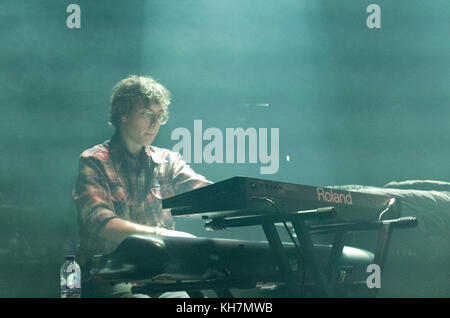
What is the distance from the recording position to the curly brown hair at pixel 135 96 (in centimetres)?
273

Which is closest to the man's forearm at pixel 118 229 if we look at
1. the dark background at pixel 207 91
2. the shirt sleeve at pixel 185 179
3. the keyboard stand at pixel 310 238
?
the keyboard stand at pixel 310 238

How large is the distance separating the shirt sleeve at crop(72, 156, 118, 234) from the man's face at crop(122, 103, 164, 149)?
246mm

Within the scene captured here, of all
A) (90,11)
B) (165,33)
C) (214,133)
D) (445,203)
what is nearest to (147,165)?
(214,133)

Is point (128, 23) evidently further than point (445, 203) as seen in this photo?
Yes

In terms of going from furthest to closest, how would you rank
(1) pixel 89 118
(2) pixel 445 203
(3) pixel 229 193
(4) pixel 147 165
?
(1) pixel 89 118 → (2) pixel 445 203 → (4) pixel 147 165 → (3) pixel 229 193

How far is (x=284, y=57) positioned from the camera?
3191 millimetres

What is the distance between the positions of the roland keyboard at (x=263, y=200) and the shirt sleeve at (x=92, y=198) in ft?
2.25

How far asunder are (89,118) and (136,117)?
56 cm

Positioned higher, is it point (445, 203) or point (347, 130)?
point (347, 130)

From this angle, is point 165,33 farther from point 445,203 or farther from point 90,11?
point 445,203

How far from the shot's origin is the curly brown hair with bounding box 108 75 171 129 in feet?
8.96

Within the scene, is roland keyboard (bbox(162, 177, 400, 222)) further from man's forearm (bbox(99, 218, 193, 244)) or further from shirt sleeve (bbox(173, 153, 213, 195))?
shirt sleeve (bbox(173, 153, 213, 195))

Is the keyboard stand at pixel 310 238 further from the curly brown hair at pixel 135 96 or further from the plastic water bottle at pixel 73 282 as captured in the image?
the curly brown hair at pixel 135 96

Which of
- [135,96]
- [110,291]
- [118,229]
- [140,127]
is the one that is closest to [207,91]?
[135,96]
